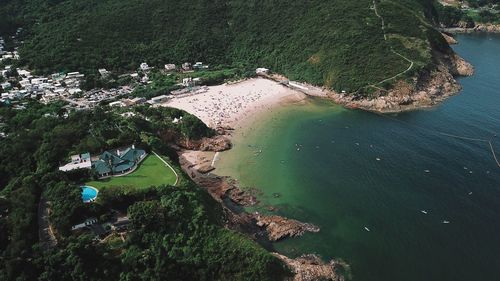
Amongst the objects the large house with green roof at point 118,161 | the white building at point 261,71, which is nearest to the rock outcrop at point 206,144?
the large house with green roof at point 118,161

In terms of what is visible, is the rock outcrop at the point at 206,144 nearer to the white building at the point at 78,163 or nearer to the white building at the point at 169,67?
the white building at the point at 78,163

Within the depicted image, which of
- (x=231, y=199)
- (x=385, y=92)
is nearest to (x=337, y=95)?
(x=385, y=92)

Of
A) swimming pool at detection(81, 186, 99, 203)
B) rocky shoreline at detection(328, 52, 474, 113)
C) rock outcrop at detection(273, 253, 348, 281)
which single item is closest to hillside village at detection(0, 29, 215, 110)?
rocky shoreline at detection(328, 52, 474, 113)

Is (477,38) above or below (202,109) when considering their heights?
above

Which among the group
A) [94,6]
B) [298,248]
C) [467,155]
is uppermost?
[94,6]

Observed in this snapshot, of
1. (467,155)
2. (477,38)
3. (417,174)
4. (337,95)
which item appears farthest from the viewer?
(477,38)

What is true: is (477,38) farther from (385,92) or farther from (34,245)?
(34,245)

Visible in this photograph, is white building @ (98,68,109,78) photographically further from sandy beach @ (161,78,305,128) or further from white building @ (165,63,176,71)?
sandy beach @ (161,78,305,128)
